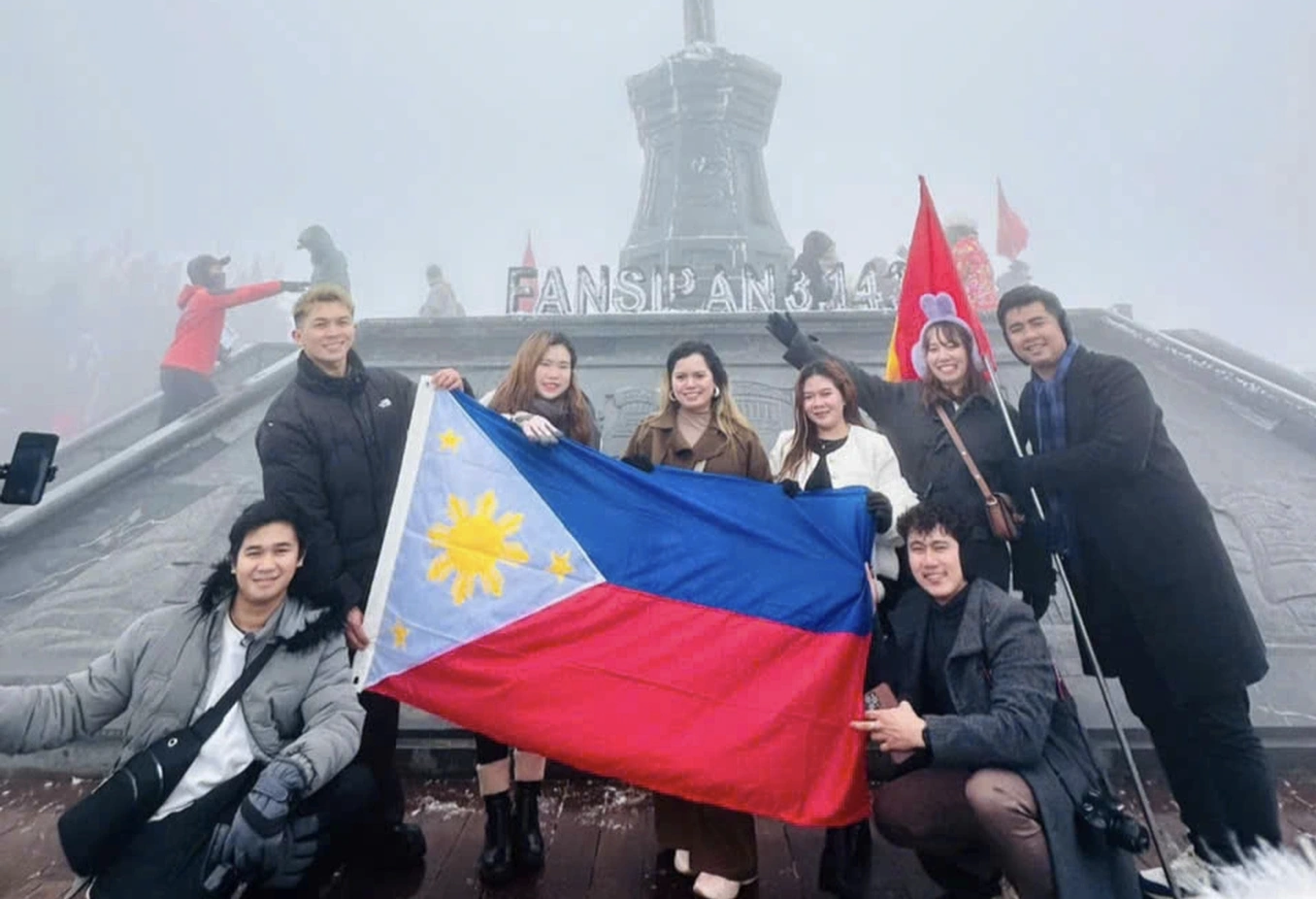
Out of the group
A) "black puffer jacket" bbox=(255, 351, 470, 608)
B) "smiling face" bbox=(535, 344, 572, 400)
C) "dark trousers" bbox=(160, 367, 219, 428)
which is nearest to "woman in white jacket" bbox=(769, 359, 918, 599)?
"smiling face" bbox=(535, 344, 572, 400)

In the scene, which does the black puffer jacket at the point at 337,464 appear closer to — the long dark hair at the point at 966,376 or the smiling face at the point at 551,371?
the smiling face at the point at 551,371

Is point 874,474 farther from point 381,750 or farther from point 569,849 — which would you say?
point 381,750

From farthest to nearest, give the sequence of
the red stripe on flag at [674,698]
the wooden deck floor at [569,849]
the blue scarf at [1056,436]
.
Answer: the blue scarf at [1056,436]
the wooden deck floor at [569,849]
the red stripe on flag at [674,698]

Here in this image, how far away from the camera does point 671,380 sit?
3.38 metres

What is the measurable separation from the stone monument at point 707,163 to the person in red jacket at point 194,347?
10172 mm

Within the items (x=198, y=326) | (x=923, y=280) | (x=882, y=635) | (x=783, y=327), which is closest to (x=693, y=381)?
(x=783, y=327)

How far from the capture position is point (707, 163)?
683 inches

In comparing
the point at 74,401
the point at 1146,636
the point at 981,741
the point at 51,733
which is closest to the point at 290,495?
A: the point at 51,733

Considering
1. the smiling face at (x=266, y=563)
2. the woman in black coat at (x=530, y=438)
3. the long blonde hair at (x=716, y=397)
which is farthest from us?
the long blonde hair at (x=716, y=397)

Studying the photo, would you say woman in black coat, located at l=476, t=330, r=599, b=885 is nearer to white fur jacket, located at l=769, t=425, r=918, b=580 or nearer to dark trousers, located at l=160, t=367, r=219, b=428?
white fur jacket, located at l=769, t=425, r=918, b=580

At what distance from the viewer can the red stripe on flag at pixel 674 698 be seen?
282 cm

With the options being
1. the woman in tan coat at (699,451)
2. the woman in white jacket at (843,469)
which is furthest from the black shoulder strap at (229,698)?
the woman in white jacket at (843,469)

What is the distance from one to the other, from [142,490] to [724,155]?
47.5 ft

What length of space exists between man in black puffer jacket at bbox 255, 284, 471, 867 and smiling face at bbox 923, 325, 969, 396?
2278mm
